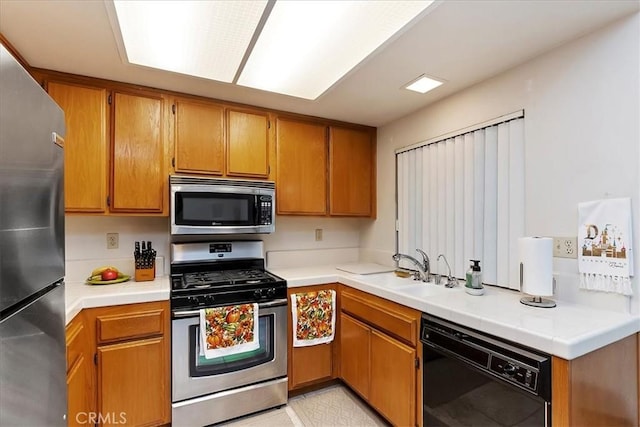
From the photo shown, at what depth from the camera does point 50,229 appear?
0.85 metres

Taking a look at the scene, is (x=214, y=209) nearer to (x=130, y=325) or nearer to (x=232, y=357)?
(x=130, y=325)

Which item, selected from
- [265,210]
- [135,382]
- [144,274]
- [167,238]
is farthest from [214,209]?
[135,382]

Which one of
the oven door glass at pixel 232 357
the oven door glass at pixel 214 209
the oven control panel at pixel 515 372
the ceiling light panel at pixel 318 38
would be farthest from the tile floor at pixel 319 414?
the ceiling light panel at pixel 318 38

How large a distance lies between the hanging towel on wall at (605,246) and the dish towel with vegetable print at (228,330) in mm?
1869

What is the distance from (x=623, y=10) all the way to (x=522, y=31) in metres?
0.38

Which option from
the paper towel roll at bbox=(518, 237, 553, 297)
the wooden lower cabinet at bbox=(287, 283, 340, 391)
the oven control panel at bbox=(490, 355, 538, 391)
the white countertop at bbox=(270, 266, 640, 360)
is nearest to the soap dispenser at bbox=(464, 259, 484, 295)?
the white countertop at bbox=(270, 266, 640, 360)

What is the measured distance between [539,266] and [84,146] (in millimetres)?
2734

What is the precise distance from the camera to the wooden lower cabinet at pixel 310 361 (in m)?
2.32

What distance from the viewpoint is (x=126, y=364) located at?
1849mm

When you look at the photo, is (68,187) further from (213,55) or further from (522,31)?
(522,31)

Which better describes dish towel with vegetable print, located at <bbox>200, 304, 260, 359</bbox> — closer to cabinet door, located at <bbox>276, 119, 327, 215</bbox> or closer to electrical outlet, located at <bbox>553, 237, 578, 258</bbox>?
cabinet door, located at <bbox>276, 119, 327, 215</bbox>

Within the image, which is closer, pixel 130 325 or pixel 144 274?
pixel 130 325

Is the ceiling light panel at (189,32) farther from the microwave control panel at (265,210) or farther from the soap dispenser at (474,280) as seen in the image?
the soap dispenser at (474,280)

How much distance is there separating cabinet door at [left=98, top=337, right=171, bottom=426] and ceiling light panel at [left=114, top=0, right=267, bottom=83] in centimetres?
165
